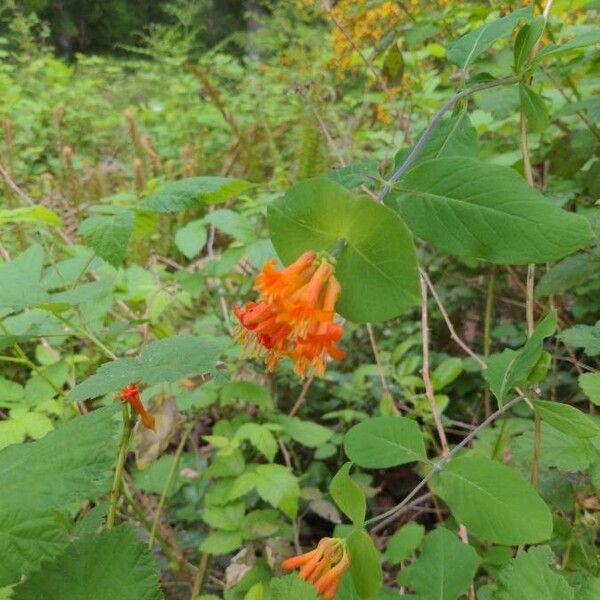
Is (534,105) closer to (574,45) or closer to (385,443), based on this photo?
(574,45)

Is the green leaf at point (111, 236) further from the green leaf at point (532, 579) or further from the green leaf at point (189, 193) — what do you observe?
the green leaf at point (532, 579)

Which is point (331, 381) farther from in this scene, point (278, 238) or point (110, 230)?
point (278, 238)

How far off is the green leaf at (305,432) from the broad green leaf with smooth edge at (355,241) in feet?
2.31

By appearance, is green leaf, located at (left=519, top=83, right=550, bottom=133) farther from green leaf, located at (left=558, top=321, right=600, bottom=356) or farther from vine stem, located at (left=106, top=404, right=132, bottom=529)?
vine stem, located at (left=106, top=404, right=132, bottom=529)

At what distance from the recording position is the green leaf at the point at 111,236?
2.60 feet

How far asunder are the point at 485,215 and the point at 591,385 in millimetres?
313

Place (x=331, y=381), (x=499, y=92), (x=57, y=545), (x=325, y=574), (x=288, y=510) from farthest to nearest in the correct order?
(x=331, y=381), (x=499, y=92), (x=288, y=510), (x=325, y=574), (x=57, y=545)

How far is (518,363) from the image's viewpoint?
59 cm

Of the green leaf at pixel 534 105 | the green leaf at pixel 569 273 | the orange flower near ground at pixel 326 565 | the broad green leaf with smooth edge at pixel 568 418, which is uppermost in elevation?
the green leaf at pixel 534 105

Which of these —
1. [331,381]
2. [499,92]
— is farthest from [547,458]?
[331,381]

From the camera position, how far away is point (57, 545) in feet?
1.38

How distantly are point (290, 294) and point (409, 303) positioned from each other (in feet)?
0.30

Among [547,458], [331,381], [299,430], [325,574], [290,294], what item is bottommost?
[331,381]

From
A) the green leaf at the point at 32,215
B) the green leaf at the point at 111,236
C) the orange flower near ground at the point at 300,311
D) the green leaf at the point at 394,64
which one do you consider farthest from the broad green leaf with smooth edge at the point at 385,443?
the green leaf at the point at 394,64
